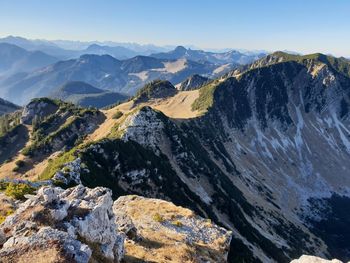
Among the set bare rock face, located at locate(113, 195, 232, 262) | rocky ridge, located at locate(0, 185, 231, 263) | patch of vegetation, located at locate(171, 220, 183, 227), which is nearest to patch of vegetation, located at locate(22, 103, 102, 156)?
bare rock face, located at locate(113, 195, 232, 262)

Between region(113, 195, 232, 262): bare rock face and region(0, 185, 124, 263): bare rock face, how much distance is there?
18.2 feet

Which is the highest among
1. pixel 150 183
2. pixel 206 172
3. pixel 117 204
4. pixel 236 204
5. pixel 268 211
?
pixel 117 204

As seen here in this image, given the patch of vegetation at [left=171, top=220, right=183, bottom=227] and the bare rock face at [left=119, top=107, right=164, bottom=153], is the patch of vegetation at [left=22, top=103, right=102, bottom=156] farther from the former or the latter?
the patch of vegetation at [left=171, top=220, right=183, bottom=227]

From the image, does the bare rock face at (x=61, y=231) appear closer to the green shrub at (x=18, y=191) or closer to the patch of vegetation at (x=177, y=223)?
the green shrub at (x=18, y=191)

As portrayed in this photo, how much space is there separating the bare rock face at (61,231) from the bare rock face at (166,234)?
18.2ft

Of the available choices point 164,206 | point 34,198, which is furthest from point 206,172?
point 34,198

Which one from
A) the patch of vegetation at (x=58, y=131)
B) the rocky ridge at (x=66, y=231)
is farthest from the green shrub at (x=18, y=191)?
the patch of vegetation at (x=58, y=131)

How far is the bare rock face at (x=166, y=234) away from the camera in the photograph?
4400 cm

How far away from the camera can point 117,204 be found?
6662 centimetres

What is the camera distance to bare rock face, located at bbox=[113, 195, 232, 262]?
44000 millimetres

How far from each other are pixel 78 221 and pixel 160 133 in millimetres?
117805

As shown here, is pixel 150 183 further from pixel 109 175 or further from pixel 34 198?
pixel 34 198

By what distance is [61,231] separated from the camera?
98.2 ft

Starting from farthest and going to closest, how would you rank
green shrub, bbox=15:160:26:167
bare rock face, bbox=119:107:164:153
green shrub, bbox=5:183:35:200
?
green shrub, bbox=15:160:26:167 < bare rock face, bbox=119:107:164:153 < green shrub, bbox=5:183:35:200
